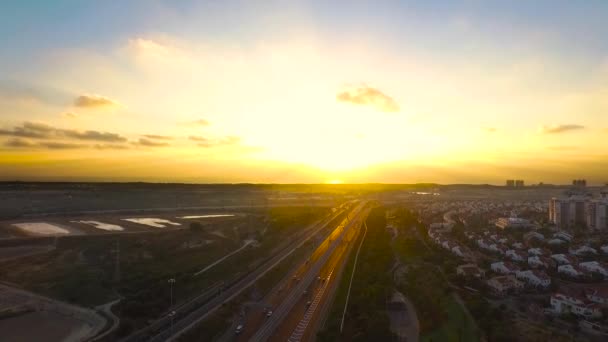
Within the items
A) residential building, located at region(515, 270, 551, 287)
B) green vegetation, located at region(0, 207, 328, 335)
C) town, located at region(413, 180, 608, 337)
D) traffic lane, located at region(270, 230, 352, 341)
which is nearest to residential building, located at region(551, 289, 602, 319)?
town, located at region(413, 180, 608, 337)

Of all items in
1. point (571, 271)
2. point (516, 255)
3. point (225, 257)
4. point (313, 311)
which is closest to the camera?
point (313, 311)

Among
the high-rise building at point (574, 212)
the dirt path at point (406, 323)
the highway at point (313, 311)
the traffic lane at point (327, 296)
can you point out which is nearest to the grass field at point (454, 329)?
the dirt path at point (406, 323)

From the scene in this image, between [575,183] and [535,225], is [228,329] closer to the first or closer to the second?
[535,225]

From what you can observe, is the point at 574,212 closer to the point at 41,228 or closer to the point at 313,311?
the point at 313,311

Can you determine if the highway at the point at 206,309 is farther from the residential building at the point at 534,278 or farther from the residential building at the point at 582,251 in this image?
the residential building at the point at 582,251

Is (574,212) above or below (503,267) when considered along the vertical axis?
above

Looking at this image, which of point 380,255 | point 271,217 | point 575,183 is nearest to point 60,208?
point 271,217

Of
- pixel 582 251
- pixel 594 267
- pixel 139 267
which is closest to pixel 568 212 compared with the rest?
pixel 582 251
